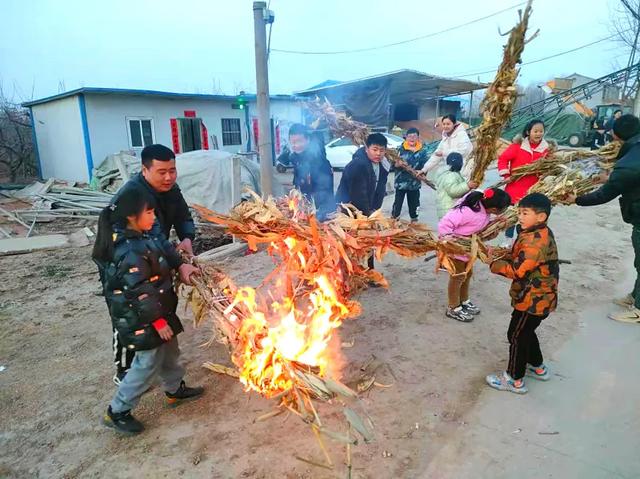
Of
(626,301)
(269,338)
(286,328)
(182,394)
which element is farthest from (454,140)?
(182,394)

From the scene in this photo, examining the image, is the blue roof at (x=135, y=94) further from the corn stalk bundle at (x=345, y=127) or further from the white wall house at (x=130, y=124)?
the corn stalk bundle at (x=345, y=127)

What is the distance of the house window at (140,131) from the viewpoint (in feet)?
48.1

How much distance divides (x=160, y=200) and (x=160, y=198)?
0.05ft

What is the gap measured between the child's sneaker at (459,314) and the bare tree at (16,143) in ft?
62.2

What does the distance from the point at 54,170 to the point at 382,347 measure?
17.5 meters

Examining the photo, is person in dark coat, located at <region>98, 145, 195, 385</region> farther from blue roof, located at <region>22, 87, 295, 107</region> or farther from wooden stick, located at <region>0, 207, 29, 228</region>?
blue roof, located at <region>22, 87, 295, 107</region>

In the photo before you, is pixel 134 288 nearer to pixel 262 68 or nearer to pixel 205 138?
pixel 262 68

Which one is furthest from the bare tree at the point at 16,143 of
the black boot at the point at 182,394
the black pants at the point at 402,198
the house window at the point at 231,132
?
the black boot at the point at 182,394

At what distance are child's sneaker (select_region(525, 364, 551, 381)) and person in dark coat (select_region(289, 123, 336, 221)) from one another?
99.0 inches

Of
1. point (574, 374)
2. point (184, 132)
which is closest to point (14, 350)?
point (574, 374)

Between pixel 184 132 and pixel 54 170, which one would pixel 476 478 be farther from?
pixel 54 170

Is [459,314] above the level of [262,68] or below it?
below

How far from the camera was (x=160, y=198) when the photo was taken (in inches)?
123

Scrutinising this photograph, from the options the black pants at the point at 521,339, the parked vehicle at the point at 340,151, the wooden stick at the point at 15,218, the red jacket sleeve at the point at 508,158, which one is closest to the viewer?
the black pants at the point at 521,339
